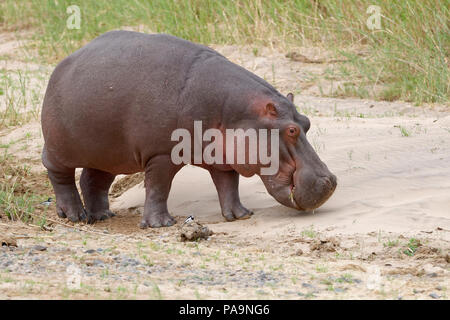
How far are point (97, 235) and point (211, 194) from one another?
4.86 feet

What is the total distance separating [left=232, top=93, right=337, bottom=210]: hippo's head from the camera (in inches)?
220

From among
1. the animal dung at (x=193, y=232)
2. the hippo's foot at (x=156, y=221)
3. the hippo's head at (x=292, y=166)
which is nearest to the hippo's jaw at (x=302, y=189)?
the hippo's head at (x=292, y=166)

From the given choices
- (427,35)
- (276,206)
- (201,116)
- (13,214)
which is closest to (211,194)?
(276,206)

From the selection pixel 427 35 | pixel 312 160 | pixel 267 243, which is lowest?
pixel 267 243

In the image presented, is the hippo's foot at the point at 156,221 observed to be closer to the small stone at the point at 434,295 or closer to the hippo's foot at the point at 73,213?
the hippo's foot at the point at 73,213

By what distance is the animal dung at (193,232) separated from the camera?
535 centimetres

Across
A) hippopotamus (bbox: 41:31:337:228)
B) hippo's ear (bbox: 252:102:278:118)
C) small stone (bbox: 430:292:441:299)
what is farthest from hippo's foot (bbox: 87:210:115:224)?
small stone (bbox: 430:292:441:299)

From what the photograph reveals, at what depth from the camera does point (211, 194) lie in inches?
263

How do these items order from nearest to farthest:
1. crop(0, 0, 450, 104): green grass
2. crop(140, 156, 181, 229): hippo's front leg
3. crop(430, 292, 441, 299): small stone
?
crop(430, 292, 441, 299): small stone → crop(140, 156, 181, 229): hippo's front leg → crop(0, 0, 450, 104): green grass

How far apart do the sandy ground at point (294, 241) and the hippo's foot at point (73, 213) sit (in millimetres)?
113

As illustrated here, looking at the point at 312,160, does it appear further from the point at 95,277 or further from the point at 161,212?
the point at 95,277

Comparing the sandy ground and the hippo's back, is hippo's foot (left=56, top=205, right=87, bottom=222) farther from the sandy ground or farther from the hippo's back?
the hippo's back

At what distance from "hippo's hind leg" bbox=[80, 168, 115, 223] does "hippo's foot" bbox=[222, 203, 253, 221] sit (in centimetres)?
107

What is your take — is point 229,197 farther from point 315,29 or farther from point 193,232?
point 315,29
